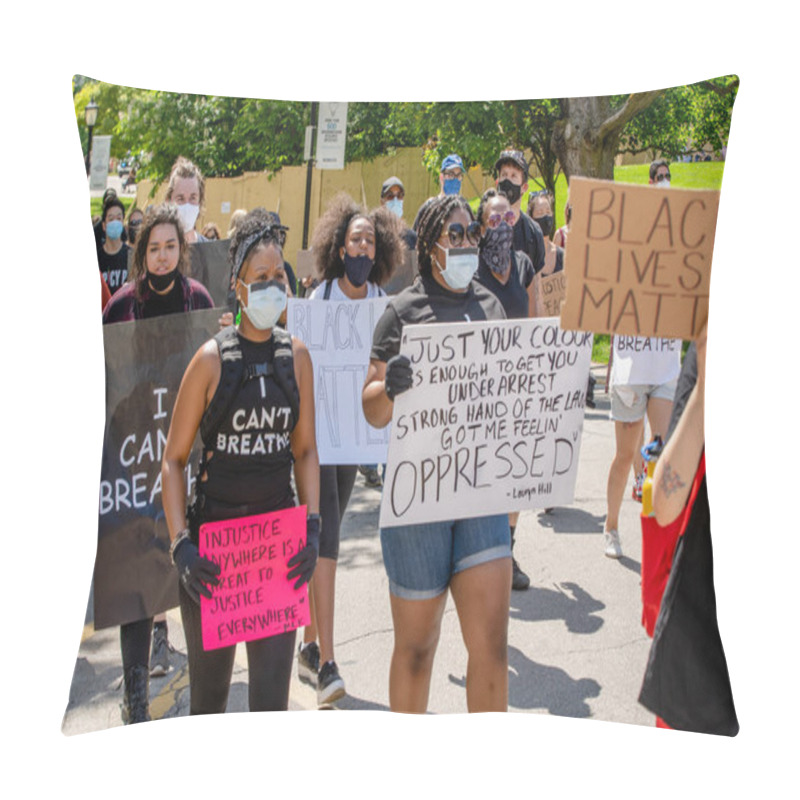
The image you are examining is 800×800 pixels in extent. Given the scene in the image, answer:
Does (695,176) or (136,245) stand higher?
(695,176)

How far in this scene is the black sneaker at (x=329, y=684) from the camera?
3.76 meters

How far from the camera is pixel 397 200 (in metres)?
3.67

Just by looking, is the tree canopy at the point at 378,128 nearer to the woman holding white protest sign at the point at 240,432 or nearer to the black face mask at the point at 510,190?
the black face mask at the point at 510,190

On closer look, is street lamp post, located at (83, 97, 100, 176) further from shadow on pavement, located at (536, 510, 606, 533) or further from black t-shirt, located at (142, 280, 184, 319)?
shadow on pavement, located at (536, 510, 606, 533)

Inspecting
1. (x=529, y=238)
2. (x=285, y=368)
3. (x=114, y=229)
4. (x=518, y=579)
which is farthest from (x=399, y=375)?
(x=114, y=229)

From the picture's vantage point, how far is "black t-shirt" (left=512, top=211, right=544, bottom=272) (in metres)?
3.71

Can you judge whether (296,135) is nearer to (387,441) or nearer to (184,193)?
(184,193)

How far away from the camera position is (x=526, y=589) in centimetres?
375

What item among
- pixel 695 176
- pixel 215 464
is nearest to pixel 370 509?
pixel 215 464

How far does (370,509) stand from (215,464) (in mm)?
470

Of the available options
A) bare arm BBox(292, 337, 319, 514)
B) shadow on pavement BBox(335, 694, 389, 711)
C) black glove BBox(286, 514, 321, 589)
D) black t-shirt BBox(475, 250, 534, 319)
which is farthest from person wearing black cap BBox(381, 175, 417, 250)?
shadow on pavement BBox(335, 694, 389, 711)

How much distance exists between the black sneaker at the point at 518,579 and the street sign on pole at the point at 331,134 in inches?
50.5

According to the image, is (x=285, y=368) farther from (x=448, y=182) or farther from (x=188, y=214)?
(x=448, y=182)

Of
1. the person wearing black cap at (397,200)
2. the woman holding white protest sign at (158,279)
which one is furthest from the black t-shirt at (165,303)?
the person wearing black cap at (397,200)
